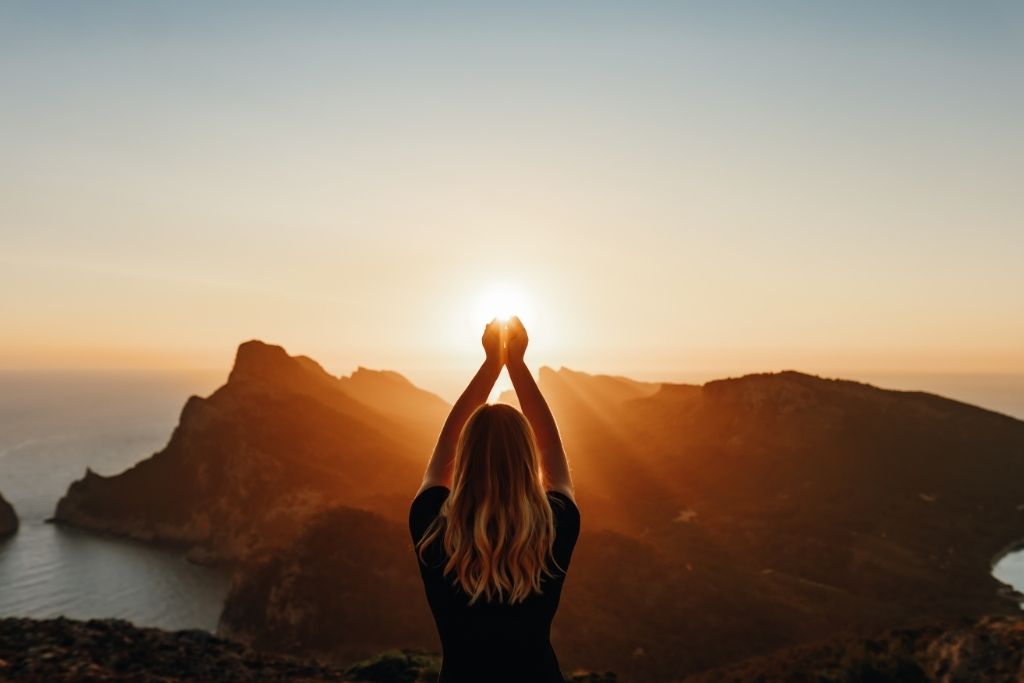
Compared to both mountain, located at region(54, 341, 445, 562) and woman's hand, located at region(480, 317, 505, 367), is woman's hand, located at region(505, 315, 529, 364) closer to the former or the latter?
woman's hand, located at region(480, 317, 505, 367)

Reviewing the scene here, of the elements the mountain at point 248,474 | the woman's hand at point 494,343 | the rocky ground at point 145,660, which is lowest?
the mountain at point 248,474

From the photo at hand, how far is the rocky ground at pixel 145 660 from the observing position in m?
12.9

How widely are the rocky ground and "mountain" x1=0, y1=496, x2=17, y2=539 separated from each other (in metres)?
101

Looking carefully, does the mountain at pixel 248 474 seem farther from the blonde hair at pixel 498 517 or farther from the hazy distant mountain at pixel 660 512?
the blonde hair at pixel 498 517

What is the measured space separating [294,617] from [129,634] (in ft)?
116

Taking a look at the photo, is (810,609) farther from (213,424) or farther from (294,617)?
(213,424)

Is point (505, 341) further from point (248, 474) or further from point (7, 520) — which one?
point (7, 520)

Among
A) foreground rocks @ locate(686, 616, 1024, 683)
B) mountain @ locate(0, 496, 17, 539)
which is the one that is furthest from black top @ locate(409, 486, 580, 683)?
mountain @ locate(0, 496, 17, 539)

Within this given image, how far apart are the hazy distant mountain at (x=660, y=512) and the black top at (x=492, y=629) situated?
124 ft

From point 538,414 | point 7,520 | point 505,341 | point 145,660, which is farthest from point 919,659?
point 7,520

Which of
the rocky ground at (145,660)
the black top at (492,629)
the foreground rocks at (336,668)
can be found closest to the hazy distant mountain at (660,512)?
the foreground rocks at (336,668)

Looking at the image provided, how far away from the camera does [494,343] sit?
3873 mm

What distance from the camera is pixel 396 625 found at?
45.6 meters

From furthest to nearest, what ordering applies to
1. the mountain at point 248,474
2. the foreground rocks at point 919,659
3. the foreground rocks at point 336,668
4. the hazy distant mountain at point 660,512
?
the mountain at point 248,474 → the hazy distant mountain at point 660,512 → the foreground rocks at point 919,659 → the foreground rocks at point 336,668
